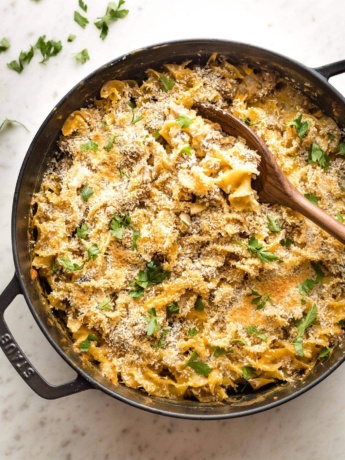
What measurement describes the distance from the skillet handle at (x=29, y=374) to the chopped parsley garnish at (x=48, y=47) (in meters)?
1.47

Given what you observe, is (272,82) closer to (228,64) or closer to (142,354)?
(228,64)

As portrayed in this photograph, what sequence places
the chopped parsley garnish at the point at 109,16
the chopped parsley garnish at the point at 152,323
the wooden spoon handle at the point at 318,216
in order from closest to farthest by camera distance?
the wooden spoon handle at the point at 318,216
the chopped parsley garnish at the point at 152,323
the chopped parsley garnish at the point at 109,16

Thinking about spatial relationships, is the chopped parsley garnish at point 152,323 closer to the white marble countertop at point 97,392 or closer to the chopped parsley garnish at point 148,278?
the chopped parsley garnish at point 148,278

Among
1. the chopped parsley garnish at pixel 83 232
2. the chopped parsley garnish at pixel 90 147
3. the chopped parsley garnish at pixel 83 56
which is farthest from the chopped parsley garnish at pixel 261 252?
the chopped parsley garnish at pixel 83 56

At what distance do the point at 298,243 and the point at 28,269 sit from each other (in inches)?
57.3

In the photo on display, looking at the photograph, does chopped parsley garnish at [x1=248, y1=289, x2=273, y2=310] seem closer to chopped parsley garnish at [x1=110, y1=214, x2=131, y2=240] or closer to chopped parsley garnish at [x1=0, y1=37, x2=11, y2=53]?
chopped parsley garnish at [x1=110, y1=214, x2=131, y2=240]

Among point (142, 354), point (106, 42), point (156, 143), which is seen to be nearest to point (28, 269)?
point (142, 354)

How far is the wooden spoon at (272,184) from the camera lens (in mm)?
2939

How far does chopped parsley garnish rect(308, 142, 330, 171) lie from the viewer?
3.19m

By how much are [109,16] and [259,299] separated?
1870 mm

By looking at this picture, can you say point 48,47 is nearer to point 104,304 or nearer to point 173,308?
point 104,304

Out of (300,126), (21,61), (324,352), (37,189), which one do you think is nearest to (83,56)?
(21,61)

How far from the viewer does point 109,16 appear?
3.51 meters

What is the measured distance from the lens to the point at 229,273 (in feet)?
10.3
